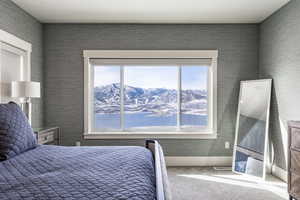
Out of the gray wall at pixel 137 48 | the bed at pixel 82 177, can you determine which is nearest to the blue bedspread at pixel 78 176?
the bed at pixel 82 177

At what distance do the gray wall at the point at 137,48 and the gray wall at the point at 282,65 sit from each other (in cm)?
40

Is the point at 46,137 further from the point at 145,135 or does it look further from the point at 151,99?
the point at 151,99

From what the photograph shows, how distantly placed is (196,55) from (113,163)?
331 centimetres

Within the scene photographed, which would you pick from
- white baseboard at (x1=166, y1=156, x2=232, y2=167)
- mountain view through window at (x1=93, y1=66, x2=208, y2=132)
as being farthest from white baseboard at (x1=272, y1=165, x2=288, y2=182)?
mountain view through window at (x1=93, y1=66, x2=208, y2=132)

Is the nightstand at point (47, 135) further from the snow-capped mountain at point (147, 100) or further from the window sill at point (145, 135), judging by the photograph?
the snow-capped mountain at point (147, 100)

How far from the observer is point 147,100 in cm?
484

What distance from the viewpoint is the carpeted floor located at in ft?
10.6

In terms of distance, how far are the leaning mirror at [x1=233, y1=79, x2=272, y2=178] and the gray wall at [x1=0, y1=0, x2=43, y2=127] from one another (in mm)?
3495

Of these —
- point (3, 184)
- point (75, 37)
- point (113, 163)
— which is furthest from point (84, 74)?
point (3, 184)

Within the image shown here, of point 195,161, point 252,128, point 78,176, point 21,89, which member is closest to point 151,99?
point 195,161

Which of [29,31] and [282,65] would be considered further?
[29,31]

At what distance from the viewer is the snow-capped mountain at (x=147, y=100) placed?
482 centimetres

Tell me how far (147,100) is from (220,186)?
78.9 inches

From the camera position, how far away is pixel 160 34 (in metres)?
4.70
